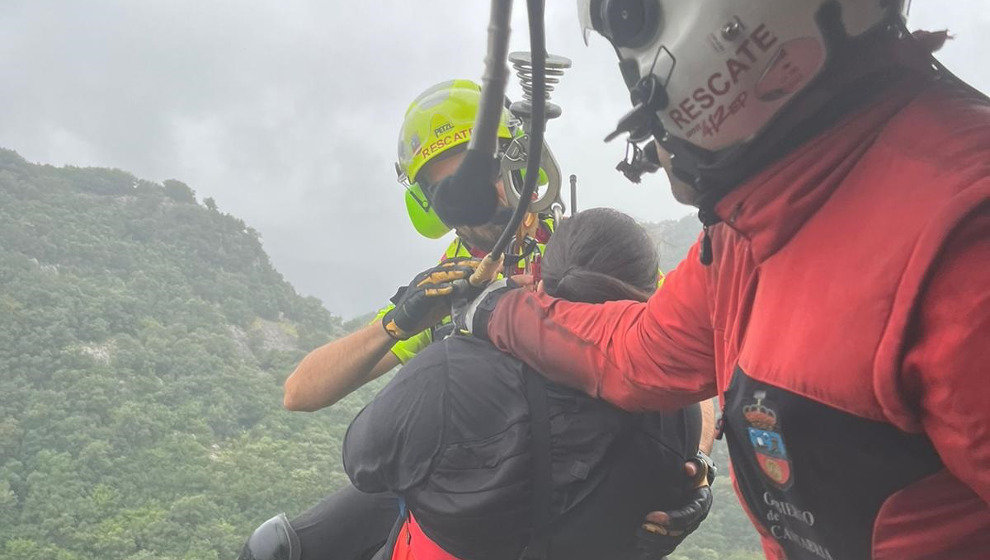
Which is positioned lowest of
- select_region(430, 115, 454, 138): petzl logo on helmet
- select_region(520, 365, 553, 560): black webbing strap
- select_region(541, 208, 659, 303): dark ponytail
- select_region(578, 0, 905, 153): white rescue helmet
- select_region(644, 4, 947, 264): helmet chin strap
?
select_region(520, 365, 553, 560): black webbing strap

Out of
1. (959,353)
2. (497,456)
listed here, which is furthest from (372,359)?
(959,353)

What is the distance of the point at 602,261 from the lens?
2215 mm

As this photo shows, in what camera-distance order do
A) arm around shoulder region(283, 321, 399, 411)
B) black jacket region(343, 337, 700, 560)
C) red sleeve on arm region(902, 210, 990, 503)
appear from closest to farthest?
red sleeve on arm region(902, 210, 990, 503) → black jacket region(343, 337, 700, 560) → arm around shoulder region(283, 321, 399, 411)

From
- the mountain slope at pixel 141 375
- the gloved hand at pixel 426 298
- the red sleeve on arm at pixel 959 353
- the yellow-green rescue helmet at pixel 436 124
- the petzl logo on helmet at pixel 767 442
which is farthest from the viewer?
the mountain slope at pixel 141 375

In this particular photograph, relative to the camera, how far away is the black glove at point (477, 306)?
7.47 ft

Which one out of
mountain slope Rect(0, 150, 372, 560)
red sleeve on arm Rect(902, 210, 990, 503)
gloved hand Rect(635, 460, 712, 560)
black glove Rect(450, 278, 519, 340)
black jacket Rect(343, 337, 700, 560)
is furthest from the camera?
mountain slope Rect(0, 150, 372, 560)

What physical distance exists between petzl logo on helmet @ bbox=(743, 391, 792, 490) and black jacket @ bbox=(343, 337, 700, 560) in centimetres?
83

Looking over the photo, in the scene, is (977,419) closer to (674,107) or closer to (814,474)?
(814,474)

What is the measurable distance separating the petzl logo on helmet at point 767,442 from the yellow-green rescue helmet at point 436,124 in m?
2.23

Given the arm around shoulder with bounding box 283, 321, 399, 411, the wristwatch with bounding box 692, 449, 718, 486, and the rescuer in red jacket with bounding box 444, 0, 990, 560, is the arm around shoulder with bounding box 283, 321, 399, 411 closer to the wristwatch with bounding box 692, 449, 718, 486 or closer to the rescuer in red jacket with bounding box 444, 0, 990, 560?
the wristwatch with bounding box 692, 449, 718, 486

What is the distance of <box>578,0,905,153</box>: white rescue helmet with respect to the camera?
1.21 m

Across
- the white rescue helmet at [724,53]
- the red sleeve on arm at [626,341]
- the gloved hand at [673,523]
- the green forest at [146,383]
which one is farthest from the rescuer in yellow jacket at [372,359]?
the green forest at [146,383]

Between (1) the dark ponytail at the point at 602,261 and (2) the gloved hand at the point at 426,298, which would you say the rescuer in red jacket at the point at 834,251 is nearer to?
(1) the dark ponytail at the point at 602,261

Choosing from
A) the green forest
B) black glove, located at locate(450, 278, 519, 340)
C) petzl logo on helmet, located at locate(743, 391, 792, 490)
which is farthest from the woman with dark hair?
the green forest
